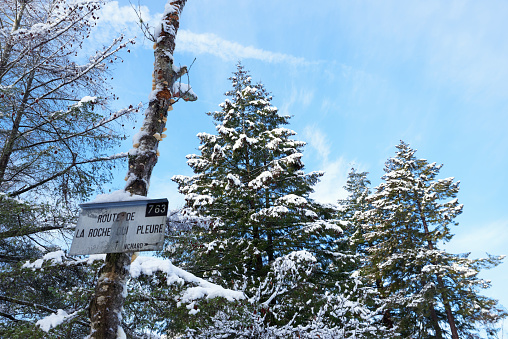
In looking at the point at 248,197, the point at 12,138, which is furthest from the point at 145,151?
the point at 248,197

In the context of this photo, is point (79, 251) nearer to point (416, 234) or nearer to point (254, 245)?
point (254, 245)

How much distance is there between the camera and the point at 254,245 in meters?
10.9

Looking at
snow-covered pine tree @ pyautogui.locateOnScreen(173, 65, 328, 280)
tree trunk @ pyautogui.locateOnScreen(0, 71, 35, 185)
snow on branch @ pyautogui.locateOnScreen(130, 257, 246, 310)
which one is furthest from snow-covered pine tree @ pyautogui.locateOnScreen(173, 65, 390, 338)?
tree trunk @ pyautogui.locateOnScreen(0, 71, 35, 185)

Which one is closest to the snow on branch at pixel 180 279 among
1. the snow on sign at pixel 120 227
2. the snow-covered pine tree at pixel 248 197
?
the snow on sign at pixel 120 227

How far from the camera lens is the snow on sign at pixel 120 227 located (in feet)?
7.45

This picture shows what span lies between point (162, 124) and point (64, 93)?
290 inches

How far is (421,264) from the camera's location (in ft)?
52.4

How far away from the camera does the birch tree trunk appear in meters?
2.32

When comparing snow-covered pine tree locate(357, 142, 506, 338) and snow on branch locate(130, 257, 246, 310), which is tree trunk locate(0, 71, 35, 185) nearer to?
snow on branch locate(130, 257, 246, 310)

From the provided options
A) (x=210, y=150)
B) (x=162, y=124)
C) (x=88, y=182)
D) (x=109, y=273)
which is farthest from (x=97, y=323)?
(x=210, y=150)

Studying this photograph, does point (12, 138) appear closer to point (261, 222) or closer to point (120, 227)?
point (120, 227)

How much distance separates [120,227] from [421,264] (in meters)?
17.4

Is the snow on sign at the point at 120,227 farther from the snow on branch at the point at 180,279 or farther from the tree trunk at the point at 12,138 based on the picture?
the tree trunk at the point at 12,138

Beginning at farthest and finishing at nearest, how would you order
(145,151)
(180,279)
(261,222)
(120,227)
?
(261,222) → (180,279) → (145,151) → (120,227)
